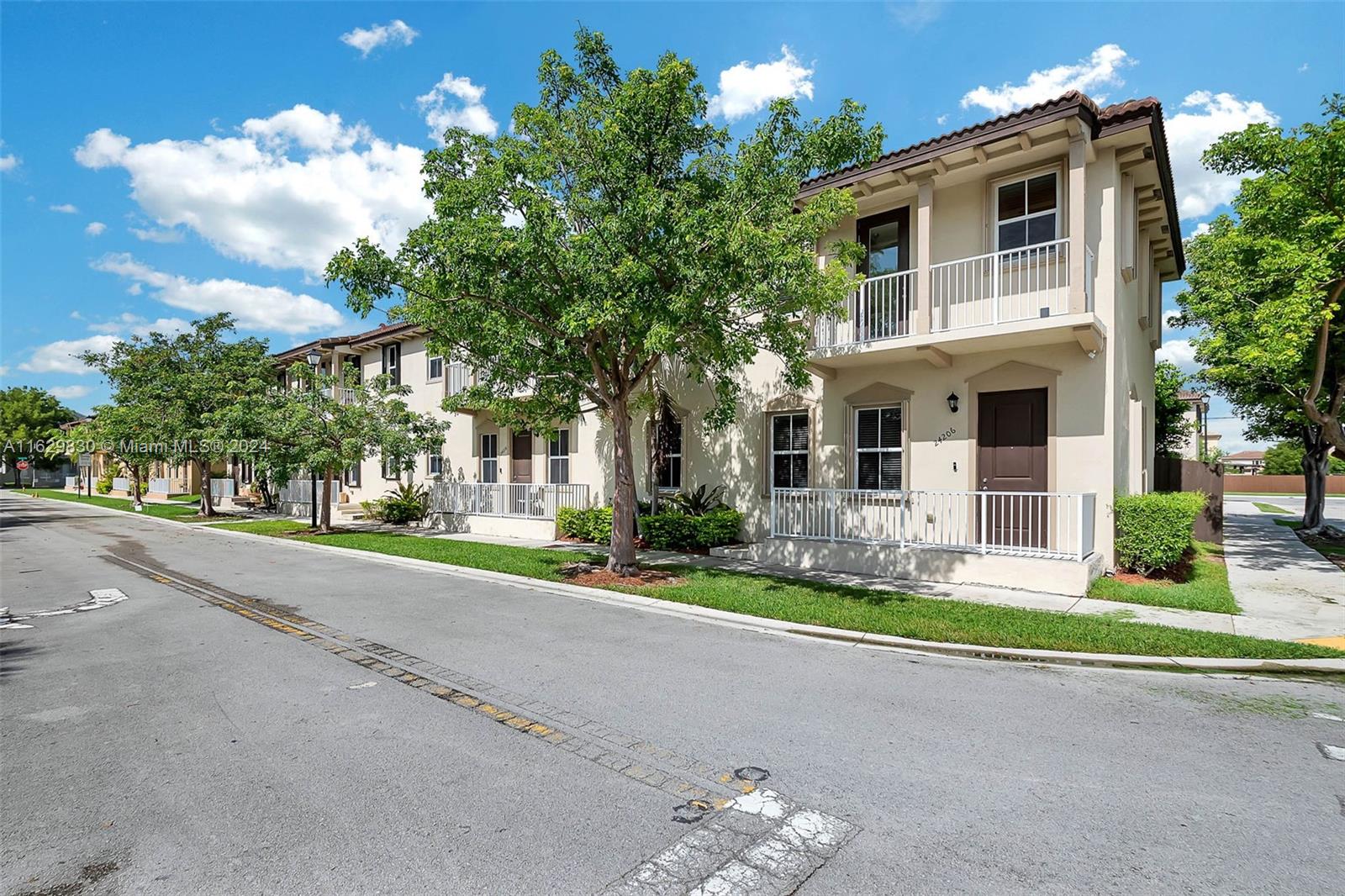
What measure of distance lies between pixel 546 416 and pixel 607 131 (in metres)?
5.52

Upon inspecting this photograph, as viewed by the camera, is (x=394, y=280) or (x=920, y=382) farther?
(x=920, y=382)

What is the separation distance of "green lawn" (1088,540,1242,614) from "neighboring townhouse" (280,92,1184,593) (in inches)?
12.6

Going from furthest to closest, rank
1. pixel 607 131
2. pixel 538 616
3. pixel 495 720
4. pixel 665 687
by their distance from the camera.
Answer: pixel 607 131 → pixel 538 616 → pixel 665 687 → pixel 495 720

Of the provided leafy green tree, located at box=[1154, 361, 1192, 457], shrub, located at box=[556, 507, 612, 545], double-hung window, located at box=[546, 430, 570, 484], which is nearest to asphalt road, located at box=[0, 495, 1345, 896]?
shrub, located at box=[556, 507, 612, 545]

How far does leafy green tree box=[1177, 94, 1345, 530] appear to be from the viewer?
11.5m

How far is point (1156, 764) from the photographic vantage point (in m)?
4.30

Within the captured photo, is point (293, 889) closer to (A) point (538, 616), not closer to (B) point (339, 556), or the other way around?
(A) point (538, 616)

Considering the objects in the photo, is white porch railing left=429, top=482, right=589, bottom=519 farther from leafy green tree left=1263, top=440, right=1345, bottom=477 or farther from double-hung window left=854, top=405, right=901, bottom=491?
leafy green tree left=1263, top=440, right=1345, bottom=477

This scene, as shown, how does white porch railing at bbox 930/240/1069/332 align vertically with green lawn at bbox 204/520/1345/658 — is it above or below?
above

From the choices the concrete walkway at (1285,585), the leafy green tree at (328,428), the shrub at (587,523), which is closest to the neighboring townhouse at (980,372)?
the concrete walkway at (1285,585)

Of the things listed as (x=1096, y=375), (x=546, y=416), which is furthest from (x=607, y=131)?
(x=1096, y=375)

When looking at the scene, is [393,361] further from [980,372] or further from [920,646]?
[920,646]

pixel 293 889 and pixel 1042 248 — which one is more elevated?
pixel 1042 248

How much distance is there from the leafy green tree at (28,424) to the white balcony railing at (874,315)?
75.1 m
